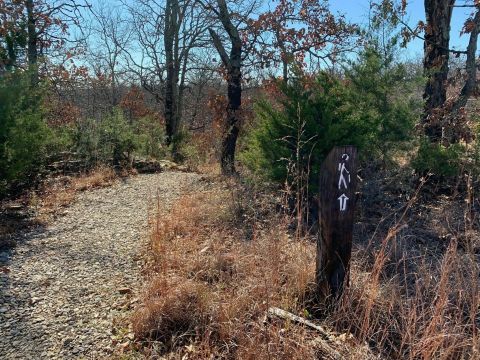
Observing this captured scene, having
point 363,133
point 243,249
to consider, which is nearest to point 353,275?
point 243,249

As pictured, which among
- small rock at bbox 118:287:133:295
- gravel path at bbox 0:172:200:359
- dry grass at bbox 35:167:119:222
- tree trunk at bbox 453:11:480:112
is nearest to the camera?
gravel path at bbox 0:172:200:359

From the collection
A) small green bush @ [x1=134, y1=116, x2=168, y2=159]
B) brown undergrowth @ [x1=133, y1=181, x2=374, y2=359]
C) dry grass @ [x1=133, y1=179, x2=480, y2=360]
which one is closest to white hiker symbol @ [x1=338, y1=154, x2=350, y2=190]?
dry grass @ [x1=133, y1=179, x2=480, y2=360]

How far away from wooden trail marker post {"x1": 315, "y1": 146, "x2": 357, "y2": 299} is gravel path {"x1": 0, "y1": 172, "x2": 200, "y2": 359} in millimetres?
1560

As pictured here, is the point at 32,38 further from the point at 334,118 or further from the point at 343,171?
the point at 343,171

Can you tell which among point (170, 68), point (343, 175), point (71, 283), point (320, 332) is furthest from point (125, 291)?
point (170, 68)

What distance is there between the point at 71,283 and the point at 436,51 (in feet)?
22.4

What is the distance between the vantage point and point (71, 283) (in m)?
3.38

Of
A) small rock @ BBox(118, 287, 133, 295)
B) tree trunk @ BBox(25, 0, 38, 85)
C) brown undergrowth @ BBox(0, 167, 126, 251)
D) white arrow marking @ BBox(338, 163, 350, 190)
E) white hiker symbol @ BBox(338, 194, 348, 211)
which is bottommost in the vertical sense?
small rock @ BBox(118, 287, 133, 295)

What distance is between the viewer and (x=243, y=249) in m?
3.66

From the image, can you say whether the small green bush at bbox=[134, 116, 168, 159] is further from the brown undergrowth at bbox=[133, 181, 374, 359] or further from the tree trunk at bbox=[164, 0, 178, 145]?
the brown undergrowth at bbox=[133, 181, 374, 359]

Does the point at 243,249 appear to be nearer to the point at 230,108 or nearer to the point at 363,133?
the point at 363,133

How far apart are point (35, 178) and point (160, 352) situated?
5978 mm

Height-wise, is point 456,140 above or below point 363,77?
below

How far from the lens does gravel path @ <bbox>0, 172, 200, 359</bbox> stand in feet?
8.29
